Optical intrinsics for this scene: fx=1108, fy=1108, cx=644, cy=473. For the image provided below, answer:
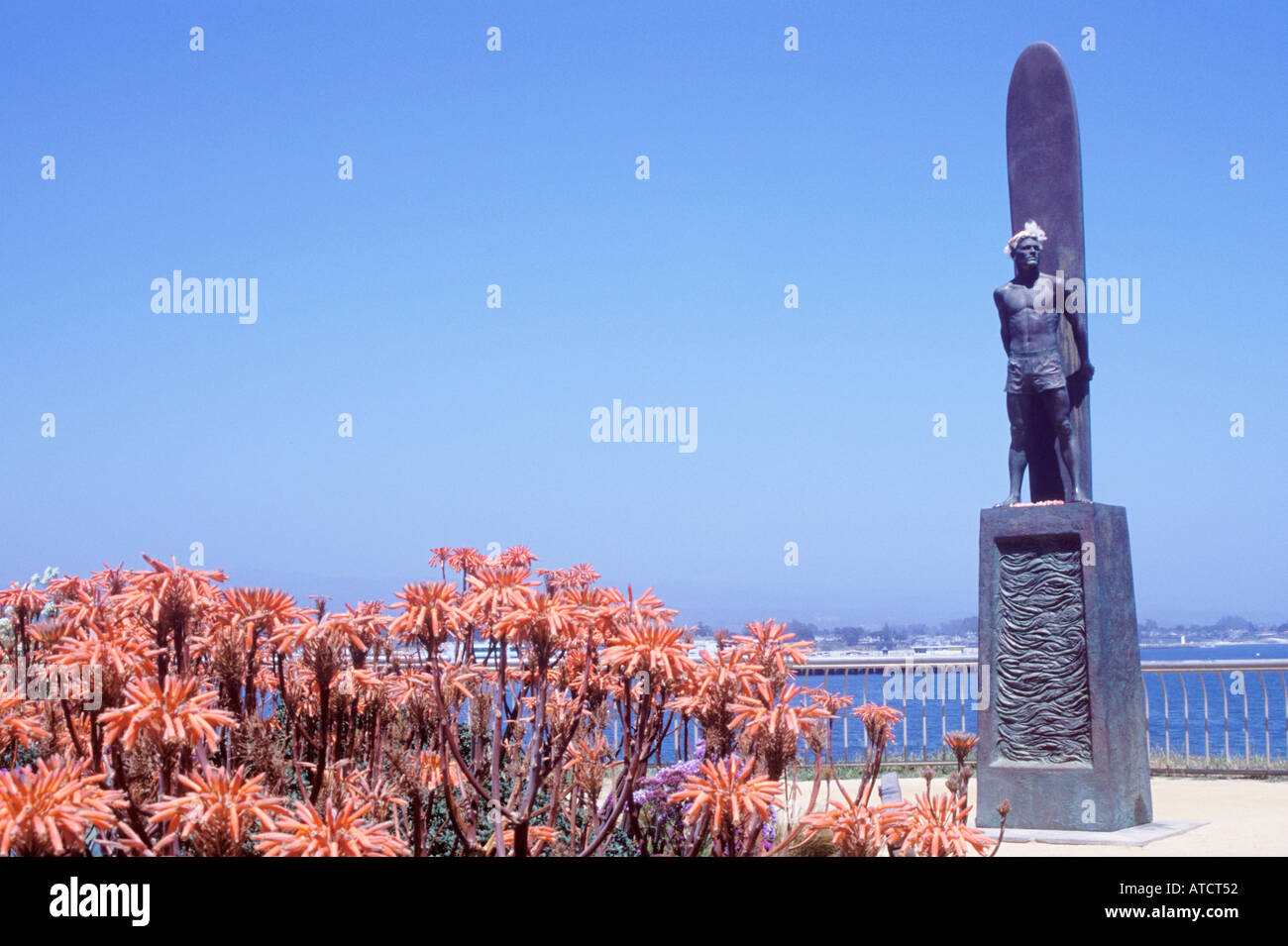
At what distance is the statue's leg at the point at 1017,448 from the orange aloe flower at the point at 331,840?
775 cm

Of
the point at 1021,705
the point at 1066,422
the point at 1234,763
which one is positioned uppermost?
the point at 1066,422

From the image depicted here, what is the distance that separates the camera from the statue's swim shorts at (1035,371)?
865 cm

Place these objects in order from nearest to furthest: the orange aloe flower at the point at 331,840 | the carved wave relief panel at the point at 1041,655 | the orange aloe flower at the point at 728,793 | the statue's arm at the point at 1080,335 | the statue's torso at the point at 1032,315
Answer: the orange aloe flower at the point at 331,840 → the orange aloe flower at the point at 728,793 → the carved wave relief panel at the point at 1041,655 → the statue's torso at the point at 1032,315 → the statue's arm at the point at 1080,335

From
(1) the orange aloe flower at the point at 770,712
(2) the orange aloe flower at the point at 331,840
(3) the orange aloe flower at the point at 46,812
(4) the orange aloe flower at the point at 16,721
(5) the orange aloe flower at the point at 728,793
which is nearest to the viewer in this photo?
(3) the orange aloe flower at the point at 46,812

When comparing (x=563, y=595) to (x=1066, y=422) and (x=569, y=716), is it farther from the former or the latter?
(x=1066, y=422)

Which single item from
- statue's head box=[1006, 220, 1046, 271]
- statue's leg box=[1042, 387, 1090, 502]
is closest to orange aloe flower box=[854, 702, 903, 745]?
statue's leg box=[1042, 387, 1090, 502]

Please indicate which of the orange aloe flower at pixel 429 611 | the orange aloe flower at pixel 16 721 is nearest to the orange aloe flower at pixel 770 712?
the orange aloe flower at pixel 429 611

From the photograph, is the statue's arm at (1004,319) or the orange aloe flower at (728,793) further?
the statue's arm at (1004,319)

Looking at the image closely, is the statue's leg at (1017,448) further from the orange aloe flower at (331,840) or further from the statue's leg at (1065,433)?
the orange aloe flower at (331,840)

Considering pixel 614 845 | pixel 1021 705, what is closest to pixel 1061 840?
pixel 1021 705

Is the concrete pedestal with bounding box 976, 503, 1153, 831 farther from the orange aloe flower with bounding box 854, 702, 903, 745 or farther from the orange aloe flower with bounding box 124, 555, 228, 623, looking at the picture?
the orange aloe flower with bounding box 124, 555, 228, 623

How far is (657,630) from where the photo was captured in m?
2.26

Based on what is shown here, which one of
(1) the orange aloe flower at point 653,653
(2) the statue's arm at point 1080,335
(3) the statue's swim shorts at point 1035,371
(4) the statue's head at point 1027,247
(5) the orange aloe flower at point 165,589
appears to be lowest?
(1) the orange aloe flower at point 653,653
